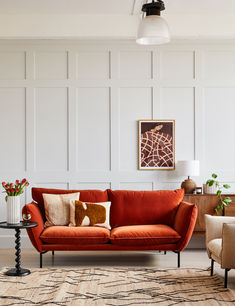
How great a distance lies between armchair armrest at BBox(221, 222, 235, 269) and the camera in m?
3.97

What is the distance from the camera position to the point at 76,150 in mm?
6422

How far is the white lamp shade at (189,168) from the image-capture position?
6.06 metres

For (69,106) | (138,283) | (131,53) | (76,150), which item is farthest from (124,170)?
(138,283)

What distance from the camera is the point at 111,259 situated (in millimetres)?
5484

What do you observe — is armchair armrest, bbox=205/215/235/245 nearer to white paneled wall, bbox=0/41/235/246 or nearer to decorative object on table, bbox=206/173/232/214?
decorative object on table, bbox=206/173/232/214

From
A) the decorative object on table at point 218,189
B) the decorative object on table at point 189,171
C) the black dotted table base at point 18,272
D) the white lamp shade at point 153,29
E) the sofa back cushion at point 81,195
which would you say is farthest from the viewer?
the decorative object on table at point 189,171

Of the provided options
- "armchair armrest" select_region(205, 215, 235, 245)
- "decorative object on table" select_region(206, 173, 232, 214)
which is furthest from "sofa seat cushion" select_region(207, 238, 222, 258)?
"decorative object on table" select_region(206, 173, 232, 214)

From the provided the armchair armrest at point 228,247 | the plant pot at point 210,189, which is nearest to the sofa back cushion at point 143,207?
the plant pot at point 210,189

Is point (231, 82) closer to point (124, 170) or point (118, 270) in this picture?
point (124, 170)

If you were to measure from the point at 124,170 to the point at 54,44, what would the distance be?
2076 millimetres

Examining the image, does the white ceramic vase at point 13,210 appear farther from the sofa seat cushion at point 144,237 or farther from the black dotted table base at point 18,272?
the sofa seat cushion at point 144,237

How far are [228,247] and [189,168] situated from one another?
216 centimetres

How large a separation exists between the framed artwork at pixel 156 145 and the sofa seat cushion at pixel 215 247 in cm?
204

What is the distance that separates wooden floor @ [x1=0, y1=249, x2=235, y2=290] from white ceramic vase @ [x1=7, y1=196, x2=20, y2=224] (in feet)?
2.35
